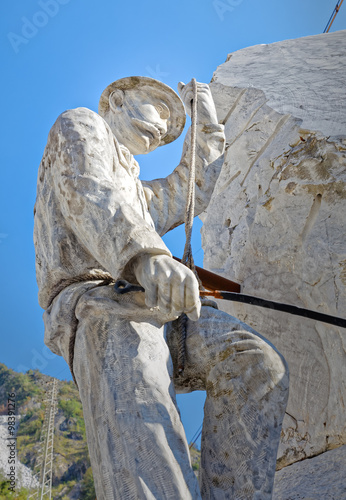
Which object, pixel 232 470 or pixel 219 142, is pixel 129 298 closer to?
pixel 232 470

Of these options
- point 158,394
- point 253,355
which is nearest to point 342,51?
point 253,355

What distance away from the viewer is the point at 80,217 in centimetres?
192

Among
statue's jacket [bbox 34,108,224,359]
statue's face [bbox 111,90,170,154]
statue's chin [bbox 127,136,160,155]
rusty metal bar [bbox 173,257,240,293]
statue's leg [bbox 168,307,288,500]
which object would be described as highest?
statue's face [bbox 111,90,170,154]

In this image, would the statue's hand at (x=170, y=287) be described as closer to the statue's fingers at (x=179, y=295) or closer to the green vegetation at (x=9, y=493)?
the statue's fingers at (x=179, y=295)

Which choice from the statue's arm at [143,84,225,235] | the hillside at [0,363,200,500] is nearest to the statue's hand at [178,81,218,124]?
the statue's arm at [143,84,225,235]

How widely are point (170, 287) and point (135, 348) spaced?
0.89ft

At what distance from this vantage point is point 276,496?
2.26m

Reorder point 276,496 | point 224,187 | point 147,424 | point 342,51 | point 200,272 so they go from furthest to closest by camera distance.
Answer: point 342,51 → point 224,187 → point 200,272 → point 276,496 → point 147,424

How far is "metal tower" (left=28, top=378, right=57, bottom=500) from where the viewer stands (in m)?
7.45

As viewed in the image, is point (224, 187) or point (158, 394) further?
point (224, 187)

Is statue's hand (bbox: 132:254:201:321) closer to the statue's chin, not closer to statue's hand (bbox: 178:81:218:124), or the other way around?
the statue's chin

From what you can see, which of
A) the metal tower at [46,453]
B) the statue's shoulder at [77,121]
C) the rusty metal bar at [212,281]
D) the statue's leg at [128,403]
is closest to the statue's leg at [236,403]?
the statue's leg at [128,403]

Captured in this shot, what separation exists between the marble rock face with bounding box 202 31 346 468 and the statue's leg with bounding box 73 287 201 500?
107 centimetres

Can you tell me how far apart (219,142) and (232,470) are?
1724 mm
